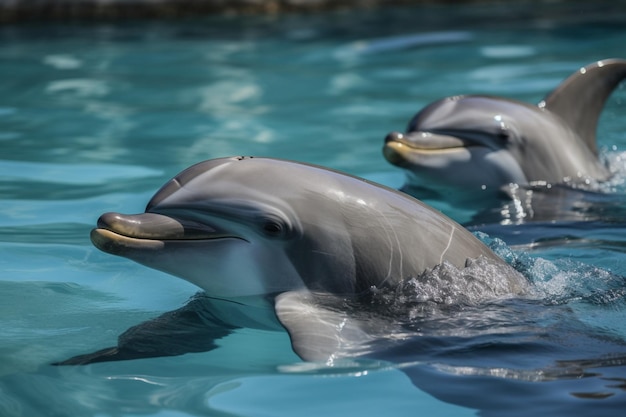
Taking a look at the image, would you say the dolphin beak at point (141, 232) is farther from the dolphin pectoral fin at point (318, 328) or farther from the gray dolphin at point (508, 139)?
the gray dolphin at point (508, 139)

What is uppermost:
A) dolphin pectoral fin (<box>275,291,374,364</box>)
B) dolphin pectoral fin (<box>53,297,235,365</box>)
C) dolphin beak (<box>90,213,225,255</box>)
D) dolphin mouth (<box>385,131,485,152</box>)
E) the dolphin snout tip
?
dolphin beak (<box>90,213,225,255</box>)

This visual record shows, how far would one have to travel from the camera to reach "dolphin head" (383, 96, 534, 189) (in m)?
7.19

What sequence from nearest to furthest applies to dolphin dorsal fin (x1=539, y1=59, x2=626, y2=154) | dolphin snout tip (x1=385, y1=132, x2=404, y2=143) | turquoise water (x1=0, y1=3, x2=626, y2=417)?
1. turquoise water (x1=0, y1=3, x2=626, y2=417)
2. dolphin snout tip (x1=385, y1=132, x2=404, y2=143)
3. dolphin dorsal fin (x1=539, y1=59, x2=626, y2=154)

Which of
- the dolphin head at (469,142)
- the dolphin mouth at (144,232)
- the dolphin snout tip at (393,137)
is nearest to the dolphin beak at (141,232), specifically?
the dolphin mouth at (144,232)

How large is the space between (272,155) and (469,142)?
2.01 m

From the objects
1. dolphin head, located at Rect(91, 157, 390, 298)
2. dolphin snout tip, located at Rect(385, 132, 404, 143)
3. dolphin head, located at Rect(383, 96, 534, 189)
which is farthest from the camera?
dolphin head, located at Rect(383, 96, 534, 189)

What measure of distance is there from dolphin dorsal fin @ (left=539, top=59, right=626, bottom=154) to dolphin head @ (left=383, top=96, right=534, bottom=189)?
244 mm

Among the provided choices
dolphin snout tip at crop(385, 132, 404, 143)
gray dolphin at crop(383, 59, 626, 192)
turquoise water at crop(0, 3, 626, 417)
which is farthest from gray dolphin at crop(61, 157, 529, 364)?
gray dolphin at crop(383, 59, 626, 192)

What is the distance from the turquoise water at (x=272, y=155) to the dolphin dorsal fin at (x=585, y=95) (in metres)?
0.50

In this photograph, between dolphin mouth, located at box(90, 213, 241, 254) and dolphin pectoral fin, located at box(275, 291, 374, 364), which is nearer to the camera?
dolphin pectoral fin, located at box(275, 291, 374, 364)

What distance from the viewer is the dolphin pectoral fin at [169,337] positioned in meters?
4.43

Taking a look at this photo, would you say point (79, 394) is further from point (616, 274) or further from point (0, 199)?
point (0, 199)

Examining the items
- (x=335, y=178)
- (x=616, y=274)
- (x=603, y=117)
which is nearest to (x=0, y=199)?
(x=335, y=178)

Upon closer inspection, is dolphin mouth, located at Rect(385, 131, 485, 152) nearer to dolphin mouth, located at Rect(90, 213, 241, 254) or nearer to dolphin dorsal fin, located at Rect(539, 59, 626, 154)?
dolphin dorsal fin, located at Rect(539, 59, 626, 154)
